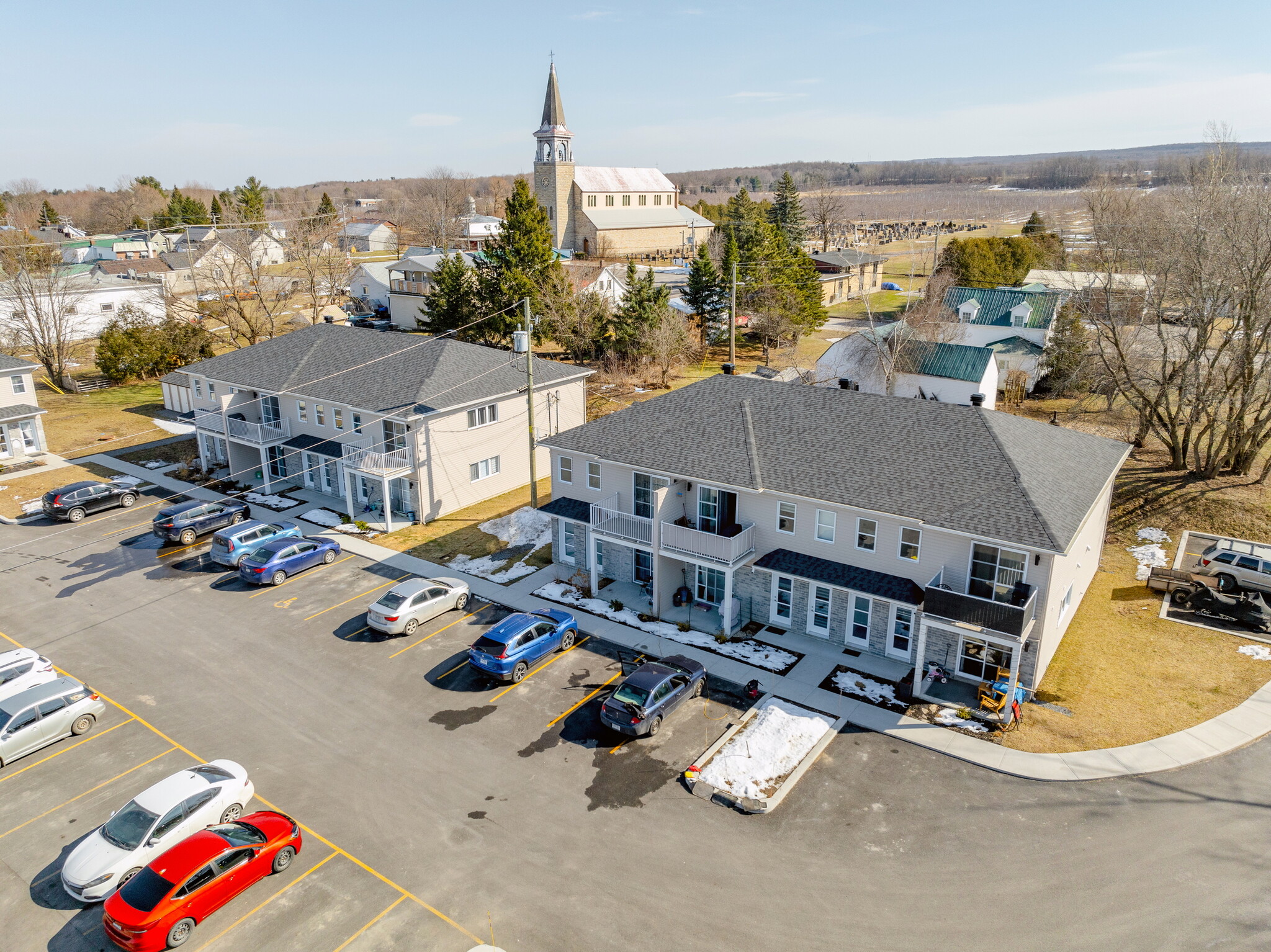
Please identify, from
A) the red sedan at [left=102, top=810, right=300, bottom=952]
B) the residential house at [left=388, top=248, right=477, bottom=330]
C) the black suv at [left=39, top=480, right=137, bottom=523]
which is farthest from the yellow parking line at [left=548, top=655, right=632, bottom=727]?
the residential house at [left=388, top=248, right=477, bottom=330]

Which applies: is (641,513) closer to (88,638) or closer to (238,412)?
(88,638)

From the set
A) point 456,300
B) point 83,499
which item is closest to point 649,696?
point 83,499

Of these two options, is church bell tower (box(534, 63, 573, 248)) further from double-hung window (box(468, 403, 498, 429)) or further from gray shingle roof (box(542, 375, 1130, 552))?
gray shingle roof (box(542, 375, 1130, 552))

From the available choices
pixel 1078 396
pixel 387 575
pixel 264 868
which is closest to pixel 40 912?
pixel 264 868

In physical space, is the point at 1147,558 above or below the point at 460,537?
below

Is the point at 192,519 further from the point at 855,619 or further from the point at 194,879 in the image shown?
the point at 855,619

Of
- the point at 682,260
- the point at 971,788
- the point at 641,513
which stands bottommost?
the point at 971,788

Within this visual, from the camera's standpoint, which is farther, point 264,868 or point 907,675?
point 907,675
